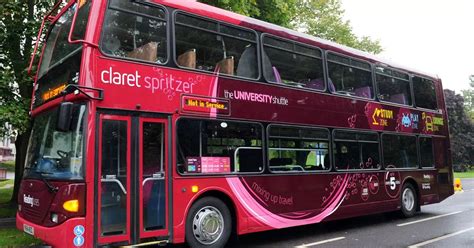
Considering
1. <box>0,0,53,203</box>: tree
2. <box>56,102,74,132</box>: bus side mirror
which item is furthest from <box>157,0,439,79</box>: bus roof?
<box>0,0,53,203</box>: tree

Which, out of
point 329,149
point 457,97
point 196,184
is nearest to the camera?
point 196,184

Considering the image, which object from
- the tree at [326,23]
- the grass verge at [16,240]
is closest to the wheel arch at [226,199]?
the grass verge at [16,240]

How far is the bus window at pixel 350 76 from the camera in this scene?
33.9 ft

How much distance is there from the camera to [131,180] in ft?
21.6

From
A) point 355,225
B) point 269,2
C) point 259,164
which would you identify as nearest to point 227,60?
point 259,164

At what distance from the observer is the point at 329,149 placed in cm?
988

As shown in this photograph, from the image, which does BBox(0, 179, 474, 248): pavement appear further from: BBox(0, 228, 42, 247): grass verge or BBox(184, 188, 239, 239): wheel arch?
BBox(0, 228, 42, 247): grass verge

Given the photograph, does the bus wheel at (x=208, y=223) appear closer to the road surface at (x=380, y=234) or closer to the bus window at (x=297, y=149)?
the road surface at (x=380, y=234)

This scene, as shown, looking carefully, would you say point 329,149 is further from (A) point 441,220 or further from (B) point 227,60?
(A) point 441,220

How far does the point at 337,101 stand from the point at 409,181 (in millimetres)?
3955

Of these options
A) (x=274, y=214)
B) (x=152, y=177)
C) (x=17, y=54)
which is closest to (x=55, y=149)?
(x=152, y=177)

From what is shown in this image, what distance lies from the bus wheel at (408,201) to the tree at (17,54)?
9.79 m

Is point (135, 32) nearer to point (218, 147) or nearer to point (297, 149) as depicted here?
point (218, 147)

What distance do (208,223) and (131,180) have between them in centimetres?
164
